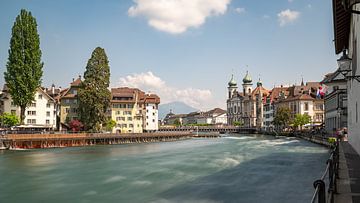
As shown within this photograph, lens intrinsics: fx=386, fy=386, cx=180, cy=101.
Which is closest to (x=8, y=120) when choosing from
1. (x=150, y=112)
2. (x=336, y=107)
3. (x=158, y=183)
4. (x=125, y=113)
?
(x=125, y=113)

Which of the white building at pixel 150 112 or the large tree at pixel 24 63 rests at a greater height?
the large tree at pixel 24 63

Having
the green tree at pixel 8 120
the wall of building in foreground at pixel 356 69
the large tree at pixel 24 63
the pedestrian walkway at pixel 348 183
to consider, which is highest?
the large tree at pixel 24 63

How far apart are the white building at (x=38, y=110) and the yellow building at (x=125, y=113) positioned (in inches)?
673

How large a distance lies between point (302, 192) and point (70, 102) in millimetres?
75995

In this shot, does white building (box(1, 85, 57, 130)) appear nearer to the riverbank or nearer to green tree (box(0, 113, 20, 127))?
green tree (box(0, 113, 20, 127))

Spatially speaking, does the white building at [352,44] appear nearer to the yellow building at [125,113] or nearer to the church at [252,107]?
the yellow building at [125,113]

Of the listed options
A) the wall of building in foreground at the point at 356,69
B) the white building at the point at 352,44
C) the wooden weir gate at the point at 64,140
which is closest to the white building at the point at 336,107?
the white building at the point at 352,44

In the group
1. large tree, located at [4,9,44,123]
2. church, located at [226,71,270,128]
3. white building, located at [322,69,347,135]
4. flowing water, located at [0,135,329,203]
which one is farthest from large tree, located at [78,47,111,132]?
church, located at [226,71,270,128]

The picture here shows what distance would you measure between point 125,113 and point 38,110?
913 inches

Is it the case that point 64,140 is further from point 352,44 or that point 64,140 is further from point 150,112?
point 352,44

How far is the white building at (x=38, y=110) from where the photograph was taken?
7825 centimetres

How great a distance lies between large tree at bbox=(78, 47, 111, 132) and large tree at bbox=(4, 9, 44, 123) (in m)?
10.0

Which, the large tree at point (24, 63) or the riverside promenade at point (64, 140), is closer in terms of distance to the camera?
the riverside promenade at point (64, 140)

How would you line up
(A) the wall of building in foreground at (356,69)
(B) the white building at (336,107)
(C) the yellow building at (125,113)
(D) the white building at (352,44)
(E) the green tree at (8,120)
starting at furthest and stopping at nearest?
1. (C) the yellow building at (125,113)
2. (E) the green tree at (8,120)
3. (B) the white building at (336,107)
4. (D) the white building at (352,44)
5. (A) the wall of building in foreground at (356,69)
